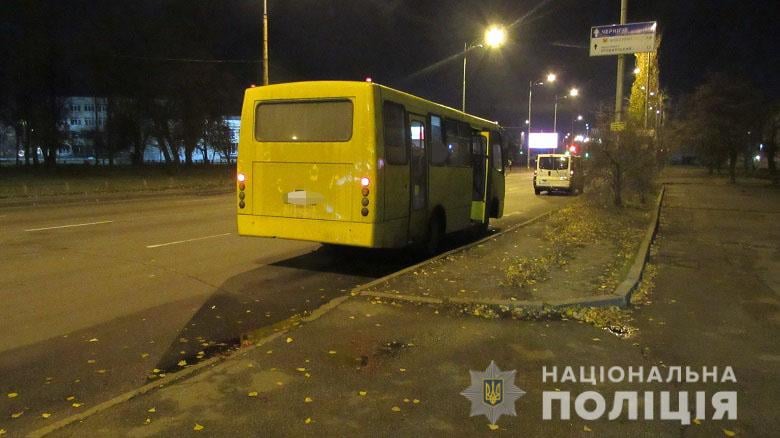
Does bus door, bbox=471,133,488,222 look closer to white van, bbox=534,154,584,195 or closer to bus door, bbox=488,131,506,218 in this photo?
bus door, bbox=488,131,506,218

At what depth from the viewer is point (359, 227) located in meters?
9.65

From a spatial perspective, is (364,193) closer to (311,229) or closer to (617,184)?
(311,229)

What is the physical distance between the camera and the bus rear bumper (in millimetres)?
9633

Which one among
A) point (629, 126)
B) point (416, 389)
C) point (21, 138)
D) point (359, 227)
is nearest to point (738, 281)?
point (359, 227)

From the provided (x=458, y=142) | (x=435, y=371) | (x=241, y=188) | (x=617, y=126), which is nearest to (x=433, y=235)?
(x=458, y=142)

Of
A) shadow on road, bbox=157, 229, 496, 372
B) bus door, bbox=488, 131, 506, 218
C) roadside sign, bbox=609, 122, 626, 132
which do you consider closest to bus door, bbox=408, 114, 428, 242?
shadow on road, bbox=157, 229, 496, 372

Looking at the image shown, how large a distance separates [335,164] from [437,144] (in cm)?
294

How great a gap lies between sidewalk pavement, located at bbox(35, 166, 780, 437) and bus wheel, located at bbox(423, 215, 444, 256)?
432cm

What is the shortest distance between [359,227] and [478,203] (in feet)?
20.0

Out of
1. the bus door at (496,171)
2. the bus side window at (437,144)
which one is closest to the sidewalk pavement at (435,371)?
the bus side window at (437,144)

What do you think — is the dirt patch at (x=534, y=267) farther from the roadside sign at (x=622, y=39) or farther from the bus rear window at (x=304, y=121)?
the roadside sign at (x=622, y=39)

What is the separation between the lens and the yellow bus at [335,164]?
9578mm

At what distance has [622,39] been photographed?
60.8 ft

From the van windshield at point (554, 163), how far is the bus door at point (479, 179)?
1862 centimetres
